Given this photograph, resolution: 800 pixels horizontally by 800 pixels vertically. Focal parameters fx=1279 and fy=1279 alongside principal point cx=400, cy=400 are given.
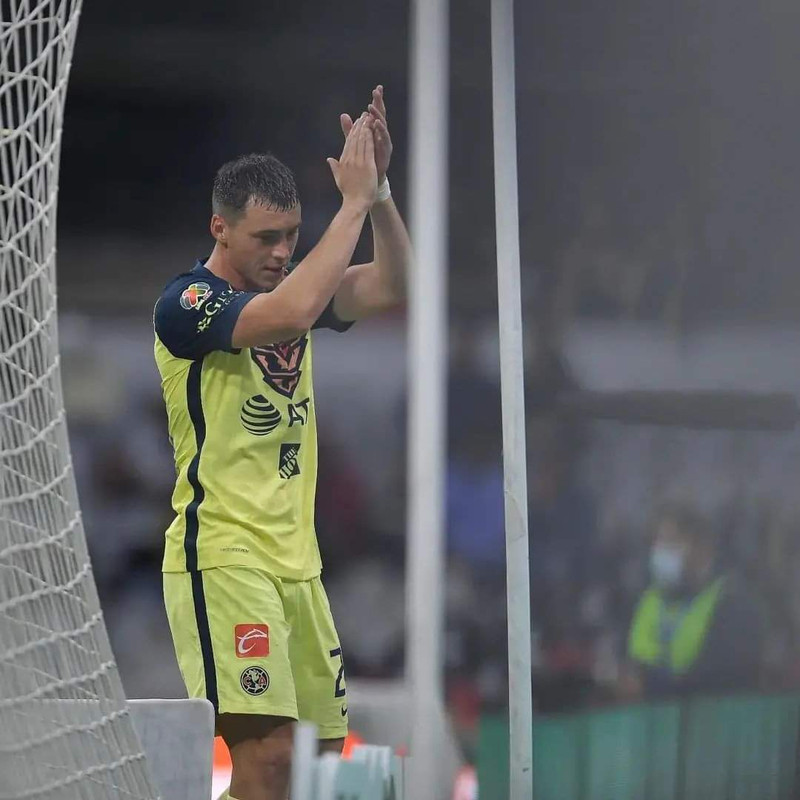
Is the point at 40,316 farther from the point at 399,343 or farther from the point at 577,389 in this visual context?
the point at 577,389

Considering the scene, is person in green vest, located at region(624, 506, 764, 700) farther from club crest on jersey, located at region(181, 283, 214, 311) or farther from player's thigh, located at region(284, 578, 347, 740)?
club crest on jersey, located at region(181, 283, 214, 311)

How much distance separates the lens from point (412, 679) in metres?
2.15

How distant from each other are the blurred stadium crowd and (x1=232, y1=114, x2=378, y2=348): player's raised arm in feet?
0.87

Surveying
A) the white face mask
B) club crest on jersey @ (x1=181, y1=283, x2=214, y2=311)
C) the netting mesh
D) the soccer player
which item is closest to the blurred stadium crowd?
the white face mask

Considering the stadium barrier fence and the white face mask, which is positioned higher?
the white face mask

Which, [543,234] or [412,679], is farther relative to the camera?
[543,234]

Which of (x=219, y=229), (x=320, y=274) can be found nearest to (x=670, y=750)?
(x=320, y=274)

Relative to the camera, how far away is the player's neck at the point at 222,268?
213cm

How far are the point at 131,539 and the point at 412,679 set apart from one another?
65 cm

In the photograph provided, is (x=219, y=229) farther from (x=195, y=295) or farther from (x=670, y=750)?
(x=670, y=750)

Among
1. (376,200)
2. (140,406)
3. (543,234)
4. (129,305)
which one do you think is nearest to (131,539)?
(140,406)

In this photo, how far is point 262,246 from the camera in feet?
7.02

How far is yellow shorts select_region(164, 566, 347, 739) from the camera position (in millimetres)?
2008

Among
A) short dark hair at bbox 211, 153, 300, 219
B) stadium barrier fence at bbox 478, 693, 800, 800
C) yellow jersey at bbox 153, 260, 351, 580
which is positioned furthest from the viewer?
stadium barrier fence at bbox 478, 693, 800, 800
